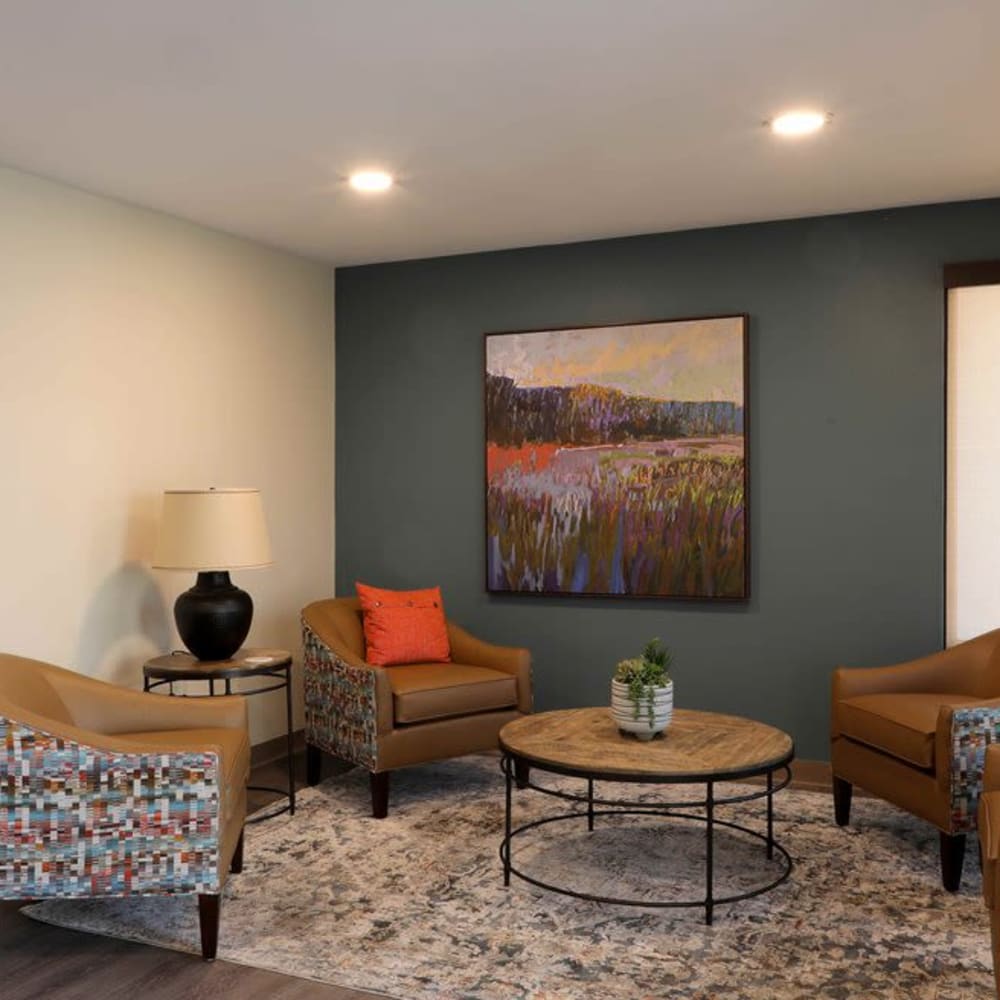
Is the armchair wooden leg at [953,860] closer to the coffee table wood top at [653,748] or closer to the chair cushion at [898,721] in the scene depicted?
the chair cushion at [898,721]

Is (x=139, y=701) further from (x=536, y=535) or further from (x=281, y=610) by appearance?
(x=536, y=535)

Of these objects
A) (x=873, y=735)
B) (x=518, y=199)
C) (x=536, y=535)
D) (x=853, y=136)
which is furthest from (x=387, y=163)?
(x=873, y=735)

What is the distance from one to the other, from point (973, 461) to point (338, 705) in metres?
2.89

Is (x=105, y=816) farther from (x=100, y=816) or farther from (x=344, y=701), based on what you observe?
(x=344, y=701)

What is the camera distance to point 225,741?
3562 millimetres

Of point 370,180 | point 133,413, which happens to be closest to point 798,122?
point 370,180

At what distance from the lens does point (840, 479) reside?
4.93 metres

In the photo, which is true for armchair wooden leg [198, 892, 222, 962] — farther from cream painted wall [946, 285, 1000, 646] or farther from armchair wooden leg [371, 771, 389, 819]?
cream painted wall [946, 285, 1000, 646]

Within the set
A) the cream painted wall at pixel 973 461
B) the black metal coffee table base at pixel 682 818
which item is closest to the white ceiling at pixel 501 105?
the cream painted wall at pixel 973 461

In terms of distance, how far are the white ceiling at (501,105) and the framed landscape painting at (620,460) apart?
0.68 meters

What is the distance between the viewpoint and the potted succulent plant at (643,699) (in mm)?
3619

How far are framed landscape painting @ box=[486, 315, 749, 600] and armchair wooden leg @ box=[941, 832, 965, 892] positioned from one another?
1.66 m

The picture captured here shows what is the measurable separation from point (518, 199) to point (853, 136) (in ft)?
4.53

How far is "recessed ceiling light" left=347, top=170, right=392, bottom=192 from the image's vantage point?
4.18 meters
